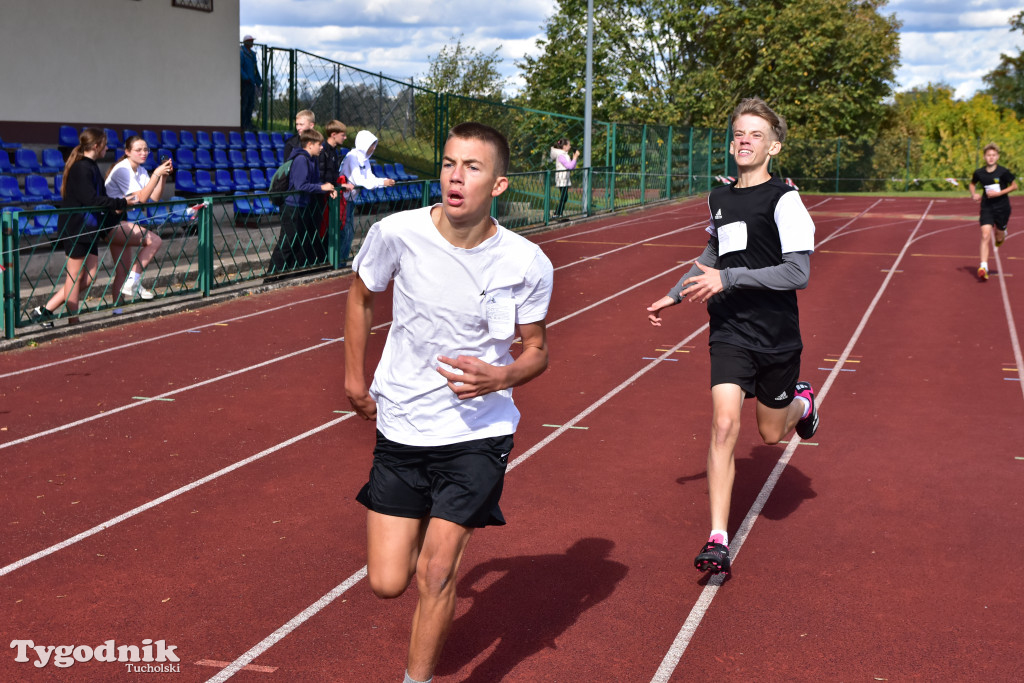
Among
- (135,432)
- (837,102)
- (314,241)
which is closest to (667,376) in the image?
(135,432)

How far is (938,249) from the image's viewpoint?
20.3 metres

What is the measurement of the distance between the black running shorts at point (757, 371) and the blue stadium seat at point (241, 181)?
46.8 feet

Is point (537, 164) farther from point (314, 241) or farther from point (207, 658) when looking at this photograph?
point (207, 658)

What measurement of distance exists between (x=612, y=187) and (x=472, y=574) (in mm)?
23017

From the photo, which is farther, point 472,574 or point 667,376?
point 667,376

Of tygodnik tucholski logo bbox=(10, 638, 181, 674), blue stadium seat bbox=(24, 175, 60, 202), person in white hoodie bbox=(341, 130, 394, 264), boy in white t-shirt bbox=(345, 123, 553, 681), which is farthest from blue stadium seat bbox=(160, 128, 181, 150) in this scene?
boy in white t-shirt bbox=(345, 123, 553, 681)

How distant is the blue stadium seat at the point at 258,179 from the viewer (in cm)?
1852

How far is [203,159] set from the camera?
1803cm

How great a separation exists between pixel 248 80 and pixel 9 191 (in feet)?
31.0

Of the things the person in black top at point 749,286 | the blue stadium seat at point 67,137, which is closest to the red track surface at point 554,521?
the person in black top at point 749,286

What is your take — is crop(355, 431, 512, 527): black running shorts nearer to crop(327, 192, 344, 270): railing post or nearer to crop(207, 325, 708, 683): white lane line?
crop(207, 325, 708, 683): white lane line

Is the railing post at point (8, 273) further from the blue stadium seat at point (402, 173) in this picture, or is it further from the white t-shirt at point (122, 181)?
the blue stadium seat at point (402, 173)

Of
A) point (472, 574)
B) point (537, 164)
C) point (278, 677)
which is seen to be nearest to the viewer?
point (278, 677)

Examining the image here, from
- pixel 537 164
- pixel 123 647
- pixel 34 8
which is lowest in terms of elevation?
pixel 123 647
